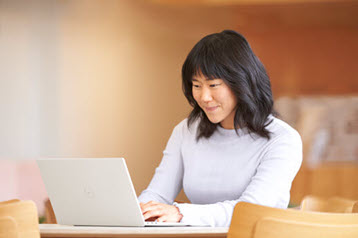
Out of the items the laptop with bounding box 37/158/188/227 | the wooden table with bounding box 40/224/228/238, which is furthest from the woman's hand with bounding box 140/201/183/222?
the wooden table with bounding box 40/224/228/238

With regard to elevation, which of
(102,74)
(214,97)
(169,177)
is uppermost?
(214,97)

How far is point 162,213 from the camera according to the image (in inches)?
71.8

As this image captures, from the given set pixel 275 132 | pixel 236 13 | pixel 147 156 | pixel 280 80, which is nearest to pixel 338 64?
pixel 280 80

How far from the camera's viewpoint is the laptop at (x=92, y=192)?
1648 millimetres

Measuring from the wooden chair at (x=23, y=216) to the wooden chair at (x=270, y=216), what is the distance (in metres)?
0.56

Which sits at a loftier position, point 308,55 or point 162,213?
point 308,55

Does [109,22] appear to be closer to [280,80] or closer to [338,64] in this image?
[280,80]

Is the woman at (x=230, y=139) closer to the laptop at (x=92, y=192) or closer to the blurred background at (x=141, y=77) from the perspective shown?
the laptop at (x=92, y=192)

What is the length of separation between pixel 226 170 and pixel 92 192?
2.33ft

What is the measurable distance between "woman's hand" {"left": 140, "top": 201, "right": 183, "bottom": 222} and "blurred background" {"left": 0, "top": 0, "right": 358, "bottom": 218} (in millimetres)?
4265

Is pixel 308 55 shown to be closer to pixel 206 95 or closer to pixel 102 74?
pixel 102 74

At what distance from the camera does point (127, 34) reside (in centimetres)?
659

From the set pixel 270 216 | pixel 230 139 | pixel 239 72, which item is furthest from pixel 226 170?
pixel 270 216

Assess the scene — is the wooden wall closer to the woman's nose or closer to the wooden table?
the woman's nose
